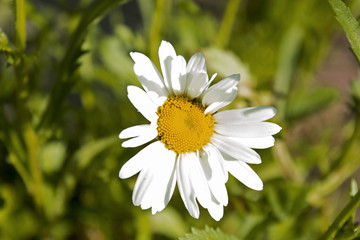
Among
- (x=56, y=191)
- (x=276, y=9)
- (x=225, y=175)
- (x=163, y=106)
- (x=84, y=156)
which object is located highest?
(x=276, y=9)

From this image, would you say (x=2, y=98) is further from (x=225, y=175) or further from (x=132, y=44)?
(x=225, y=175)

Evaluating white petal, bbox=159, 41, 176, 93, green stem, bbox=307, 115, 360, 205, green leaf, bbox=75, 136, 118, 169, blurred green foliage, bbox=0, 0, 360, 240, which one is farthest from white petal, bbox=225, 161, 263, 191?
green stem, bbox=307, 115, 360, 205

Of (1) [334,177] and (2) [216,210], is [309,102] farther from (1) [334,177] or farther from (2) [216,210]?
(2) [216,210]

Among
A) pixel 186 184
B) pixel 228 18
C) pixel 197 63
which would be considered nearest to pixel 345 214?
pixel 186 184

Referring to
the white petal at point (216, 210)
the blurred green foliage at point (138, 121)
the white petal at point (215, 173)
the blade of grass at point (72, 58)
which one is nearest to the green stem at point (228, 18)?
the blurred green foliage at point (138, 121)

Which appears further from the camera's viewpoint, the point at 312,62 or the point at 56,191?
the point at 312,62

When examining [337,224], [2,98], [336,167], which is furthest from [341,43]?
[2,98]
